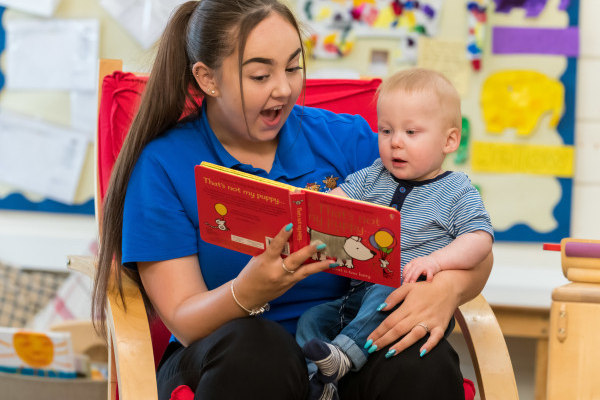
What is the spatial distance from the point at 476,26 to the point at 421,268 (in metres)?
1.29

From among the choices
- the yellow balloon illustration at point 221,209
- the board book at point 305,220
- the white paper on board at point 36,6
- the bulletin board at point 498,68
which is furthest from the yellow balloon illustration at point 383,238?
the white paper on board at point 36,6

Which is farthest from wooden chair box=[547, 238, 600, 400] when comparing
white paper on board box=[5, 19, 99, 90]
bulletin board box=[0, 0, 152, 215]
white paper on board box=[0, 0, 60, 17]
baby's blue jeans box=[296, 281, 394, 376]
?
white paper on board box=[0, 0, 60, 17]

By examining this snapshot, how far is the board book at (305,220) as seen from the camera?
948 mm

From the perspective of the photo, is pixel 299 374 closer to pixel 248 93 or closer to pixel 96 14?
pixel 248 93

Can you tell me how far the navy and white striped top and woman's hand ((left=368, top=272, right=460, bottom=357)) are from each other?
95mm

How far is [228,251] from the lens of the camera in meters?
1.24

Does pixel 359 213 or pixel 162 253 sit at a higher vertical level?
pixel 359 213

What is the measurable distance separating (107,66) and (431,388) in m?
1.00

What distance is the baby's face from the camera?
1.22 metres

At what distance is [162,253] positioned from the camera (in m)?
1.17

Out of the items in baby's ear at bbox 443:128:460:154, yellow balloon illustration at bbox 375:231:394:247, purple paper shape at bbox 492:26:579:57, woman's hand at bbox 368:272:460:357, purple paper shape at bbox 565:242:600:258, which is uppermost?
purple paper shape at bbox 492:26:579:57

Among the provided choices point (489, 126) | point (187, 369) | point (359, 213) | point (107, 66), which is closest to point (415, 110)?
point (359, 213)

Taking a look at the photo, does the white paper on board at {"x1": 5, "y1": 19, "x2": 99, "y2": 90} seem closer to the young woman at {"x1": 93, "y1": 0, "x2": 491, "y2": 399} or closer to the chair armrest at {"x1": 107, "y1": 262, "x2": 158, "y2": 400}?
the young woman at {"x1": 93, "y1": 0, "x2": 491, "y2": 399}

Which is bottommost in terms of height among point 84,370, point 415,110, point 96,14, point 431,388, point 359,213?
point 84,370
